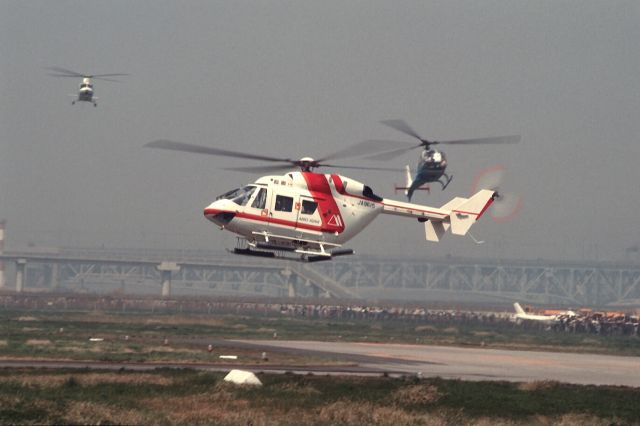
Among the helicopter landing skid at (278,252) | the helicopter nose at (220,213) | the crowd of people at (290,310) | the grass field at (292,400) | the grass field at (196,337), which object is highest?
the helicopter nose at (220,213)

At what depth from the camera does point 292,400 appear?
4350 centimetres

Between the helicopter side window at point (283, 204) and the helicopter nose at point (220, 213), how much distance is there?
2249 mm

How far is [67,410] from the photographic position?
3572 centimetres

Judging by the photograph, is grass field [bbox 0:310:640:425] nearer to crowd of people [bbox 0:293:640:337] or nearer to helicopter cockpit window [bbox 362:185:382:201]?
helicopter cockpit window [bbox 362:185:382:201]

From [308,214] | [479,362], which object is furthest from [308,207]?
[479,362]

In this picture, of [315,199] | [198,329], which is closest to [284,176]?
[315,199]

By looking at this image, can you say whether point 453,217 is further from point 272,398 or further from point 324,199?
point 272,398

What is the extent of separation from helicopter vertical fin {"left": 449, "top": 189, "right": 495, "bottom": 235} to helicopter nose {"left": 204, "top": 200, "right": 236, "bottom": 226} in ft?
44.0

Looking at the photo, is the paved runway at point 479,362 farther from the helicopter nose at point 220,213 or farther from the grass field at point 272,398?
the helicopter nose at point 220,213

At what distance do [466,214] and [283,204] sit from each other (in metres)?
11.7

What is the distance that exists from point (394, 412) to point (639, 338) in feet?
252

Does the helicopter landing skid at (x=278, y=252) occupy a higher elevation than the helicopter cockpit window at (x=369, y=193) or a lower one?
lower

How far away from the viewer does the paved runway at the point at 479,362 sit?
200ft

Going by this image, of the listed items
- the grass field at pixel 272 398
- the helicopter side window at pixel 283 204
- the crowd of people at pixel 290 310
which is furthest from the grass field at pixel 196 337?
the helicopter side window at pixel 283 204
